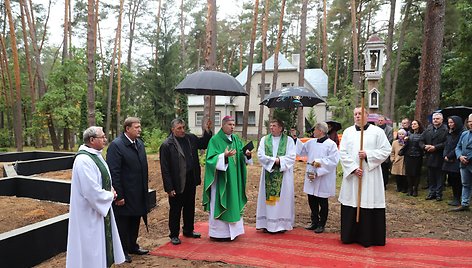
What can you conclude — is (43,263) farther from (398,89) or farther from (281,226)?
(398,89)

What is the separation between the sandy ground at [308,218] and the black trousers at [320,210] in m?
0.21

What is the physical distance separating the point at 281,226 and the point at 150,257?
6.83 ft

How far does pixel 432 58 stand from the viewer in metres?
8.69

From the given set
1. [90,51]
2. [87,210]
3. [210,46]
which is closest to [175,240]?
[87,210]

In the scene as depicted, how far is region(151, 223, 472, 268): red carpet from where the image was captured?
4.30 metres

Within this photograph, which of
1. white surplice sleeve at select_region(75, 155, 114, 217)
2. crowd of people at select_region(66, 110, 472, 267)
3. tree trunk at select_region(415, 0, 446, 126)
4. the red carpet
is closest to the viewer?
white surplice sleeve at select_region(75, 155, 114, 217)

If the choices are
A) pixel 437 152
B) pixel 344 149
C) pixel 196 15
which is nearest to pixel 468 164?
pixel 437 152

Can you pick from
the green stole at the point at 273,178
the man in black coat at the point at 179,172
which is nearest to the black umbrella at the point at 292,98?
the green stole at the point at 273,178

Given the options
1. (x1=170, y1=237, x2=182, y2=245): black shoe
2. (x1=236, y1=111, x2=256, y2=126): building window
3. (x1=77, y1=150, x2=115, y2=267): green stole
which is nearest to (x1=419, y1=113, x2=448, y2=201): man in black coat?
(x1=170, y1=237, x2=182, y2=245): black shoe

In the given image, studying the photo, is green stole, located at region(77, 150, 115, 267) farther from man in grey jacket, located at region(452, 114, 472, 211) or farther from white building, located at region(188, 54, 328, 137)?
white building, located at region(188, 54, 328, 137)

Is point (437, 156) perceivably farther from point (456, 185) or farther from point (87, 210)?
point (87, 210)

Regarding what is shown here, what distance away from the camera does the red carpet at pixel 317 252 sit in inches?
169

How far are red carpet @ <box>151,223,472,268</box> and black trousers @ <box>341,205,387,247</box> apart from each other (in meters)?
0.10

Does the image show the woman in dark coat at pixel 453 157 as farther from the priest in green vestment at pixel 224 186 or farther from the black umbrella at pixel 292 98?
the priest in green vestment at pixel 224 186
